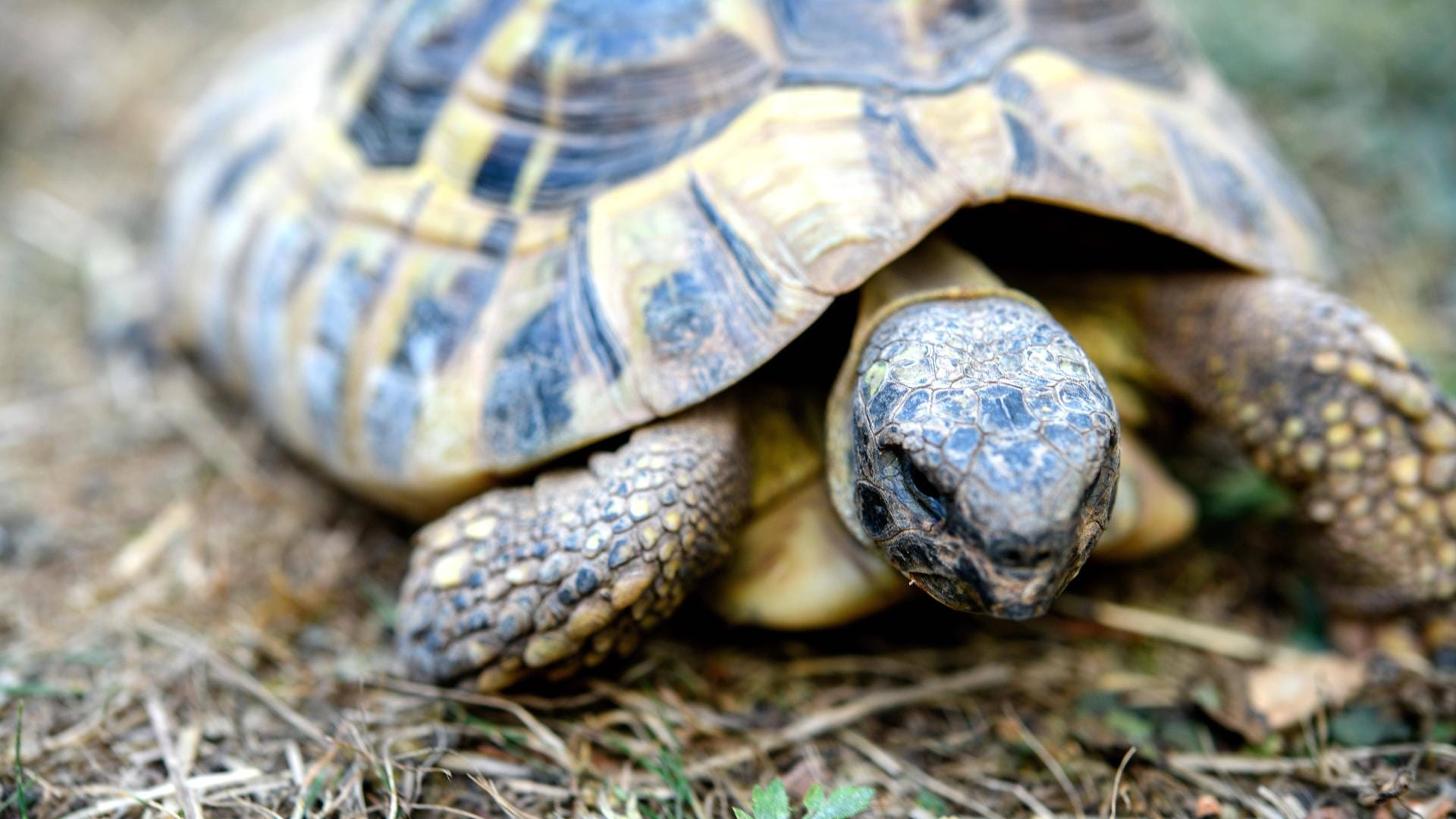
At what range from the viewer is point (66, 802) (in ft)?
6.41

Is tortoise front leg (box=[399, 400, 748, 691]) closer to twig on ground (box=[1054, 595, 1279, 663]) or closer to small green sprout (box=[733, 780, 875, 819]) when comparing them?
small green sprout (box=[733, 780, 875, 819])

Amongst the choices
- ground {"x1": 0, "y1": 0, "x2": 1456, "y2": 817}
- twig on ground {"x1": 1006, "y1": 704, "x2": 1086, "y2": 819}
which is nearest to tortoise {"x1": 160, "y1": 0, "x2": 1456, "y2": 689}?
ground {"x1": 0, "y1": 0, "x2": 1456, "y2": 817}

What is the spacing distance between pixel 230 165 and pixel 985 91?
2314 mm

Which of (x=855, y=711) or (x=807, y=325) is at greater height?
(x=807, y=325)

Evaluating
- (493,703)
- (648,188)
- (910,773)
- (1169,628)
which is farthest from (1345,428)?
(493,703)

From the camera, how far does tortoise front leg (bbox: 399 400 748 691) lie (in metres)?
2.07

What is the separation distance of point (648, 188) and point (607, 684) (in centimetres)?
105

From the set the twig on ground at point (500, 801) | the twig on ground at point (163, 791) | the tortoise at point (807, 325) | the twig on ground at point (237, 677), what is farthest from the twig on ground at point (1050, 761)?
the twig on ground at point (163, 791)

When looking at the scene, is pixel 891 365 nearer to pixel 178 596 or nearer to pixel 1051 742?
pixel 1051 742

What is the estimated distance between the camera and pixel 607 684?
2.29 m

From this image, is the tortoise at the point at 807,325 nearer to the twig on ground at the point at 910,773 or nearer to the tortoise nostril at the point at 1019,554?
the tortoise nostril at the point at 1019,554

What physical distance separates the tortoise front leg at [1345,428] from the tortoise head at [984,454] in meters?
0.63

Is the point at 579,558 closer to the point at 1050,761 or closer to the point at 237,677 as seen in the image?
the point at 237,677

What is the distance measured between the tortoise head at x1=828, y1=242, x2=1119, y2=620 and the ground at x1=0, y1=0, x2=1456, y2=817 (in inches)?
19.2
